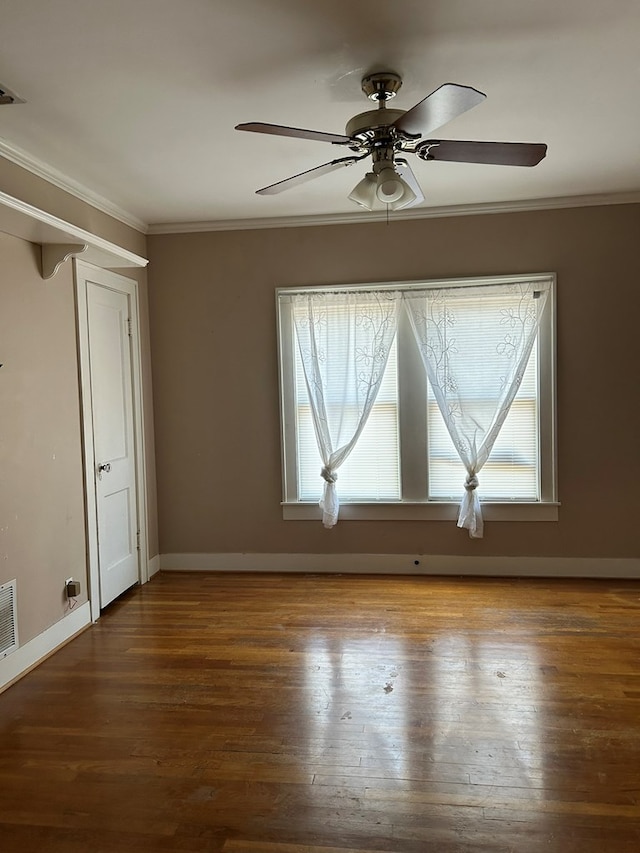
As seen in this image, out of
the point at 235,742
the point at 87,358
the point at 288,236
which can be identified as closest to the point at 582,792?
the point at 235,742

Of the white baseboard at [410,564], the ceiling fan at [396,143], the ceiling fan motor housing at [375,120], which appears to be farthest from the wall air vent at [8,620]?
the ceiling fan motor housing at [375,120]

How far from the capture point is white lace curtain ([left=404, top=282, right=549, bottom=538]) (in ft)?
14.6

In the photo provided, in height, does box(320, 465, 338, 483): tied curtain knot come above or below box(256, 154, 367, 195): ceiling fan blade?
below

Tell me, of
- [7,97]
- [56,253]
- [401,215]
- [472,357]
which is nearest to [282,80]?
[7,97]

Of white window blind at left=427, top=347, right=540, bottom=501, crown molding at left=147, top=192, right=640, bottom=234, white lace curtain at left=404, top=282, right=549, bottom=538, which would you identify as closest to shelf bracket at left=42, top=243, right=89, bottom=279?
crown molding at left=147, top=192, right=640, bottom=234

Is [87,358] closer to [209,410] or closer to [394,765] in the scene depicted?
[209,410]

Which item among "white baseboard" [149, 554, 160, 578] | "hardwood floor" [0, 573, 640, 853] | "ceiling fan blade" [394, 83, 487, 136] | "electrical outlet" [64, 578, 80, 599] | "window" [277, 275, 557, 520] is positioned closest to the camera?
"ceiling fan blade" [394, 83, 487, 136]

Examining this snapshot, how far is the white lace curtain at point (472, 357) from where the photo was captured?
4.46 metres

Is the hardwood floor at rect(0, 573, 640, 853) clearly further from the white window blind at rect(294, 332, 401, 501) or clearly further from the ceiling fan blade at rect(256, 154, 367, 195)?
the ceiling fan blade at rect(256, 154, 367, 195)

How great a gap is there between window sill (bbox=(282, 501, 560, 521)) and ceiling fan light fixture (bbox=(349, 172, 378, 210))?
2.51 metres

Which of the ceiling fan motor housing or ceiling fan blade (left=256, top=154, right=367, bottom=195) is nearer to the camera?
the ceiling fan motor housing

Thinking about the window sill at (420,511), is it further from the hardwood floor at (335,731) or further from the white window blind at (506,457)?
the hardwood floor at (335,731)

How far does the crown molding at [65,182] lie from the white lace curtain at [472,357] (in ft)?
7.08

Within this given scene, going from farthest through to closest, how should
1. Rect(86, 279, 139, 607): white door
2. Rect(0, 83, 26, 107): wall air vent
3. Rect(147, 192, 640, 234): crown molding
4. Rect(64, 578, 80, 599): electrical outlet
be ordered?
1. Rect(147, 192, 640, 234): crown molding
2. Rect(86, 279, 139, 607): white door
3. Rect(64, 578, 80, 599): electrical outlet
4. Rect(0, 83, 26, 107): wall air vent
